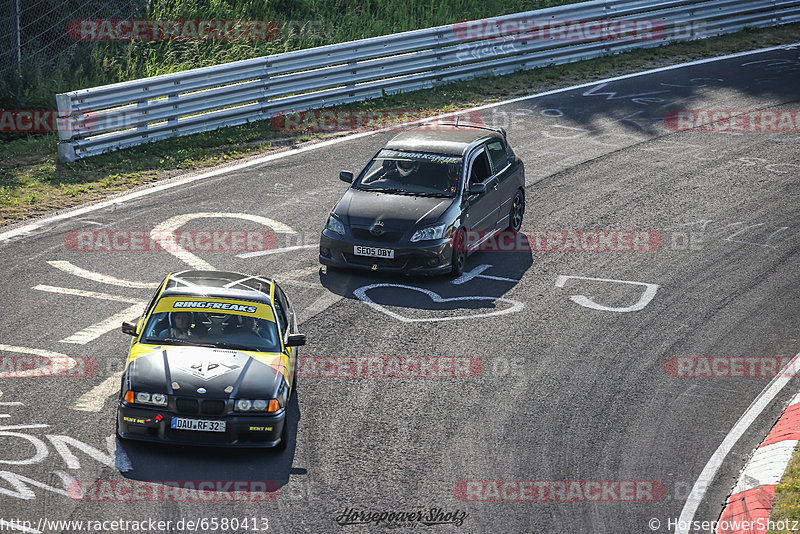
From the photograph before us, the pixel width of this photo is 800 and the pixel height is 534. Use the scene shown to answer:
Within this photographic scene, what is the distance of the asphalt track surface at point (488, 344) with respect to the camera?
27.8 feet

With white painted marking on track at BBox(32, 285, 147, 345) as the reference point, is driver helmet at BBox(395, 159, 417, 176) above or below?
above

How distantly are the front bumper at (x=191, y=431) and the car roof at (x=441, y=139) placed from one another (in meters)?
6.57

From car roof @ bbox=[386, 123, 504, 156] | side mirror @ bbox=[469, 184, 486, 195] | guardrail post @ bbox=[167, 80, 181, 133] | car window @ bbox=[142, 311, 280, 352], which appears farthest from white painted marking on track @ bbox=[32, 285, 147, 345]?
guardrail post @ bbox=[167, 80, 181, 133]

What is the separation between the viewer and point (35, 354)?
10.6 meters

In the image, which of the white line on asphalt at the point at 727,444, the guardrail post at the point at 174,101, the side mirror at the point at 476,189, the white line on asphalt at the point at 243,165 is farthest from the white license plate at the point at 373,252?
the guardrail post at the point at 174,101

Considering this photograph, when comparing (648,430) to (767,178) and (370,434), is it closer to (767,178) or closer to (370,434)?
(370,434)

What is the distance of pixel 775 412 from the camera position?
1043 centimetres

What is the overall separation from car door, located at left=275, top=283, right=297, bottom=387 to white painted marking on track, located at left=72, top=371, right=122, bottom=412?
180 centimetres

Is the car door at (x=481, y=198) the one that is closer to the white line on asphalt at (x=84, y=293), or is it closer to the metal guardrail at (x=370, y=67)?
the white line on asphalt at (x=84, y=293)

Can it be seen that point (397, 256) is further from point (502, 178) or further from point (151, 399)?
point (151, 399)

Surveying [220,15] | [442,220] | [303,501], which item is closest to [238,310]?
[303,501]

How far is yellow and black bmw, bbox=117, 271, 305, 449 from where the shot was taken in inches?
343

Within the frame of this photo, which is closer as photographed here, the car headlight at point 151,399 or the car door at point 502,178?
the car headlight at point 151,399

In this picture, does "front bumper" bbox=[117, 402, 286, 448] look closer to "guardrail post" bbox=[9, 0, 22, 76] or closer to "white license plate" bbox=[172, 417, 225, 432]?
"white license plate" bbox=[172, 417, 225, 432]
